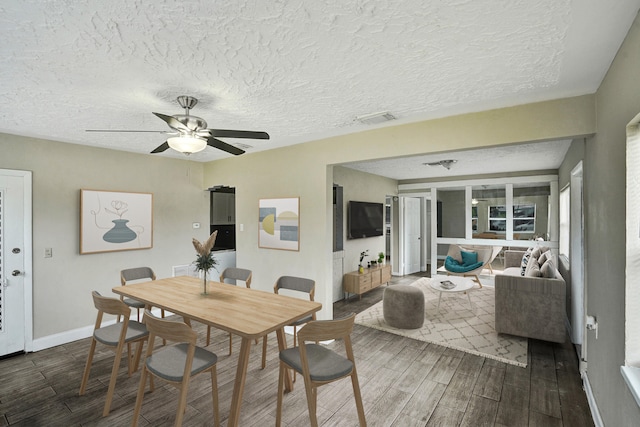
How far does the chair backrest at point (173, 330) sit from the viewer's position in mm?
1873

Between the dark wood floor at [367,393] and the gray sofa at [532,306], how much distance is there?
0.70 ft

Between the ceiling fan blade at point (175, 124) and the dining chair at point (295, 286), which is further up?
the ceiling fan blade at point (175, 124)

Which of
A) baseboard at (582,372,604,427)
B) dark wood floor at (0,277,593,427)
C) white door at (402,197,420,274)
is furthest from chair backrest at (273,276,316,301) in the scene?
white door at (402,197,420,274)

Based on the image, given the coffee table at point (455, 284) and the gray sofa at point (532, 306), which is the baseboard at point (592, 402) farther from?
the coffee table at point (455, 284)

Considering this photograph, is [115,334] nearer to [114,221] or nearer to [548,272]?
[114,221]

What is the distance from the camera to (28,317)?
11.3 ft

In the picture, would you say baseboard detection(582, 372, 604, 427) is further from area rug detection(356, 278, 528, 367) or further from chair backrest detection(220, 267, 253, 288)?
chair backrest detection(220, 267, 253, 288)

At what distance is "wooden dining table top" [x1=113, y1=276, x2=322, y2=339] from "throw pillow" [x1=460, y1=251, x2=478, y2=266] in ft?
15.9

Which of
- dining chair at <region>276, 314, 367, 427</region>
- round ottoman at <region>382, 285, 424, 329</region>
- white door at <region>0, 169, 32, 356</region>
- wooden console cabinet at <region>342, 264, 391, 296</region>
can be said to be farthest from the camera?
wooden console cabinet at <region>342, 264, 391, 296</region>

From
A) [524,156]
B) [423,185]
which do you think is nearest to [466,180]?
[423,185]

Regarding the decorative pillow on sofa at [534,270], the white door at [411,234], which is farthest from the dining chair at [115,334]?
the white door at [411,234]

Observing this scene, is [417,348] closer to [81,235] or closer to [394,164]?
[394,164]

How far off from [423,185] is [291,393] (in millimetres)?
5747

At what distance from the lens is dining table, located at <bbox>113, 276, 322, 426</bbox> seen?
6.48 ft
